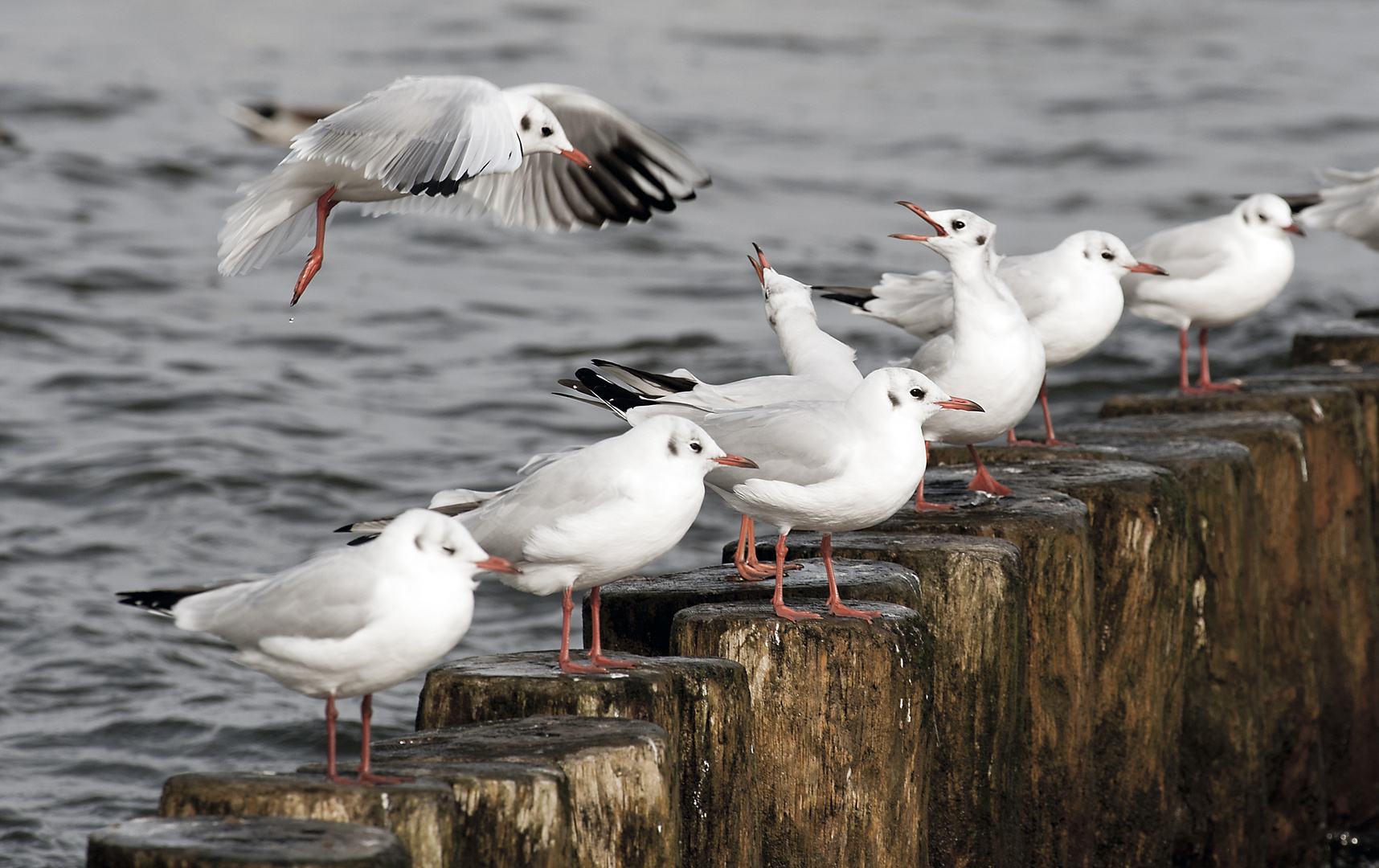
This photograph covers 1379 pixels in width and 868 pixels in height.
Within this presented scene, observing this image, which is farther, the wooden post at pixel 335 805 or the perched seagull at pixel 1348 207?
the perched seagull at pixel 1348 207

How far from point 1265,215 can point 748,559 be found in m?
4.07

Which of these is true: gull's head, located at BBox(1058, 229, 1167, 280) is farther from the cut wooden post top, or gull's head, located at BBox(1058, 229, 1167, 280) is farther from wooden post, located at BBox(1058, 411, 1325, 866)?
the cut wooden post top

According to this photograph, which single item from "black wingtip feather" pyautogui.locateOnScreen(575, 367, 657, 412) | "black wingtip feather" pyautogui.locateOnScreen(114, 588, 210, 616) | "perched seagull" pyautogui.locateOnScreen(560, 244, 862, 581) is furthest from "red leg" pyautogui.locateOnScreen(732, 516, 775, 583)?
"black wingtip feather" pyautogui.locateOnScreen(114, 588, 210, 616)

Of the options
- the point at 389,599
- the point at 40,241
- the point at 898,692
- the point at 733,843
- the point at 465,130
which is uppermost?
the point at 40,241

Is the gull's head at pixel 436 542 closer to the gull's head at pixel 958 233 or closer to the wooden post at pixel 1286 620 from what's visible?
the gull's head at pixel 958 233

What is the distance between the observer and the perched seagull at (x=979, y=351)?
5.55m

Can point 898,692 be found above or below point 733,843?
above

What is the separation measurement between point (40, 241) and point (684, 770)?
15.1m

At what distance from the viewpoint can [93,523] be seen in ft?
33.6

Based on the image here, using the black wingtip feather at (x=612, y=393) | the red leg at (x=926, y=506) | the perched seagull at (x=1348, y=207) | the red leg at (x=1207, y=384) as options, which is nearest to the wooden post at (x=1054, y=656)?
the red leg at (x=926, y=506)

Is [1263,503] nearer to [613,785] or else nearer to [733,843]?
[733,843]

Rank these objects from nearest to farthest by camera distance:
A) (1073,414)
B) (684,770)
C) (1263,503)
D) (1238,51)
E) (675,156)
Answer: (684,770)
(1263,503)
(675,156)
(1073,414)
(1238,51)

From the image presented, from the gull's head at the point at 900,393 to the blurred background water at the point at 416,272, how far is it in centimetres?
372

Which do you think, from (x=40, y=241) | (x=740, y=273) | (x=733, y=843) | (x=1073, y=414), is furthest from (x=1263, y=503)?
(x=40, y=241)
